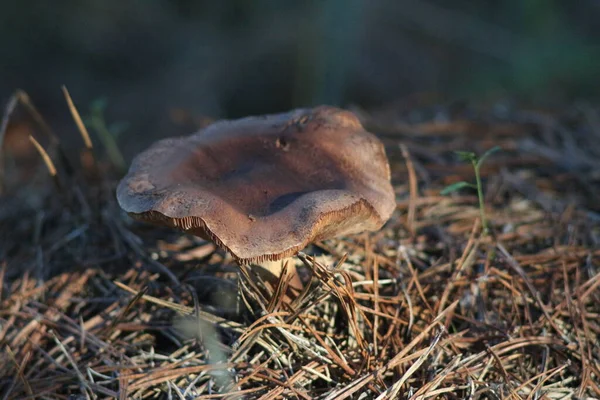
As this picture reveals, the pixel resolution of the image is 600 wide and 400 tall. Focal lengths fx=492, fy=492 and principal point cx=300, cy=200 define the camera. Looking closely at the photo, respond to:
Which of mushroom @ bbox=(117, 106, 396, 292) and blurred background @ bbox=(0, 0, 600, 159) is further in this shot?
blurred background @ bbox=(0, 0, 600, 159)

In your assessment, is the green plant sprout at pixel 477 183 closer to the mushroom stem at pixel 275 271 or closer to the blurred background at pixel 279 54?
the mushroom stem at pixel 275 271

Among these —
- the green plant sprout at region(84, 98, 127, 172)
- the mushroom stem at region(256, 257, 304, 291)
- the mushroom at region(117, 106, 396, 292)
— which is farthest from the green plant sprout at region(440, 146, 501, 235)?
the green plant sprout at region(84, 98, 127, 172)

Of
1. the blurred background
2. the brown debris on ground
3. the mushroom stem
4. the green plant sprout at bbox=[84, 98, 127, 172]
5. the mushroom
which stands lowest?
the blurred background

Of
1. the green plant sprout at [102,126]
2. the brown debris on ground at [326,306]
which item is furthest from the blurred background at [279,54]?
the brown debris on ground at [326,306]

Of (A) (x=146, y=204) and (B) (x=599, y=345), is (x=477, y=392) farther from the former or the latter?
(A) (x=146, y=204)

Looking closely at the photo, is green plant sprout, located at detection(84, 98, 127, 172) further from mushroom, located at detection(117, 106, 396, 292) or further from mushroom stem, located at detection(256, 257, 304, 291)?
mushroom stem, located at detection(256, 257, 304, 291)

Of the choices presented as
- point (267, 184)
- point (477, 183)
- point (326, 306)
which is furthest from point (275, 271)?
point (477, 183)
